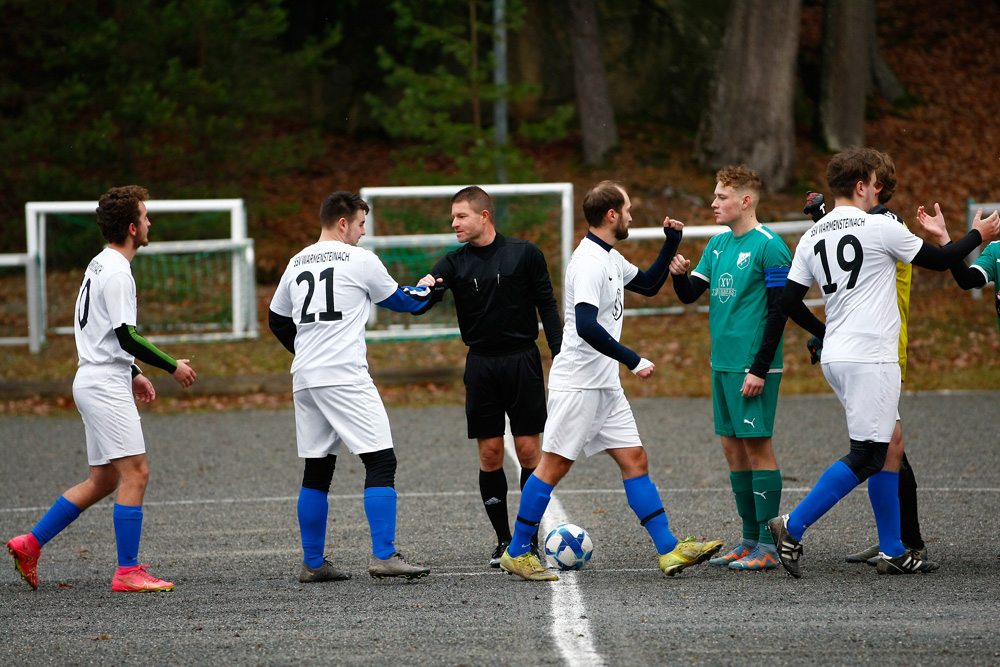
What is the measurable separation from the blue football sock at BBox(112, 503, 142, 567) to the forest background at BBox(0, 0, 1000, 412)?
767 cm

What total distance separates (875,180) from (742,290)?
89 centimetres

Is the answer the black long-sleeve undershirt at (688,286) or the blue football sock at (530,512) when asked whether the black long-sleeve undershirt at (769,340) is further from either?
the blue football sock at (530,512)

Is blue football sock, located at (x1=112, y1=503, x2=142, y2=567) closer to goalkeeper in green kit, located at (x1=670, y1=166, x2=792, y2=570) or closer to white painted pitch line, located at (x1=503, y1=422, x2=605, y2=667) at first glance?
white painted pitch line, located at (x1=503, y1=422, x2=605, y2=667)

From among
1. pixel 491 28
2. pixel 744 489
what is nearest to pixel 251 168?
pixel 491 28

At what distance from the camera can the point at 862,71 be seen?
21.6 m

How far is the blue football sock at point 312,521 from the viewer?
228 inches

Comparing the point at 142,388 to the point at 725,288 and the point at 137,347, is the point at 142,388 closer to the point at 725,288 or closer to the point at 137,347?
the point at 137,347

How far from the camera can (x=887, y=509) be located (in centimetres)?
562

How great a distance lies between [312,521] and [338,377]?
810 millimetres

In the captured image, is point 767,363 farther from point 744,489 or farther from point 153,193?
point 153,193

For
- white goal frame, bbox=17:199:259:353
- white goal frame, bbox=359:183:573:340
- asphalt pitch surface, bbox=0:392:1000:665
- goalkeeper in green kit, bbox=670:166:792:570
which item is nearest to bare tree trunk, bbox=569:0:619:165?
white goal frame, bbox=359:183:573:340

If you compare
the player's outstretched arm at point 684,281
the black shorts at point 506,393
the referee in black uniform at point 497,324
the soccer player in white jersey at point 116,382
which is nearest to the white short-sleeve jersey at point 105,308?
the soccer player in white jersey at point 116,382

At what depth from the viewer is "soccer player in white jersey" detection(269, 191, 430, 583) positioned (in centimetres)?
566

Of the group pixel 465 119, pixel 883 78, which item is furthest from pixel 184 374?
pixel 883 78
